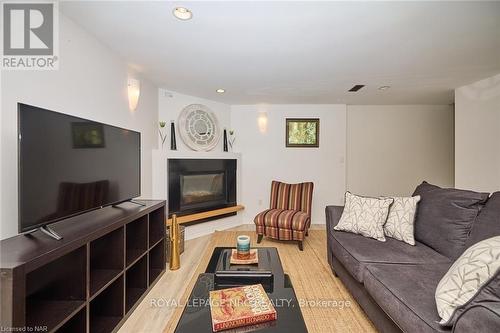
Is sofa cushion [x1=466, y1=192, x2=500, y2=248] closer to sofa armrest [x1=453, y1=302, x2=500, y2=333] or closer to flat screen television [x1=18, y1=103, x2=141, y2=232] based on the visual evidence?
sofa armrest [x1=453, y1=302, x2=500, y2=333]

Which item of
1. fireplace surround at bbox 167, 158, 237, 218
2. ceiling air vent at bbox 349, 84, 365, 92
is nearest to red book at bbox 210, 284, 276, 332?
fireplace surround at bbox 167, 158, 237, 218

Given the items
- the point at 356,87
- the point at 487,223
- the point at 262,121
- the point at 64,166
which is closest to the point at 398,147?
the point at 356,87

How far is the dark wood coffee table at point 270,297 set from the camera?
1155 mm

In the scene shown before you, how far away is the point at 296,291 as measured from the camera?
2.20m

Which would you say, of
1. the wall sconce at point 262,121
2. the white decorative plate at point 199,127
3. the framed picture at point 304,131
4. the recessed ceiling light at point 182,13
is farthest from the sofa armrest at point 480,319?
the wall sconce at point 262,121

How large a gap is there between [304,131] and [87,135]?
12.0ft

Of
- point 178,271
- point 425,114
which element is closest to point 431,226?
point 178,271

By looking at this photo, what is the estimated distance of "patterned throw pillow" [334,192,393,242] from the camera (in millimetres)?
2233

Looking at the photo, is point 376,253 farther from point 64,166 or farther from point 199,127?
point 199,127

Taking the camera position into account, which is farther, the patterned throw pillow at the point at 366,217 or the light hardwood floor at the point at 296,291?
the patterned throw pillow at the point at 366,217

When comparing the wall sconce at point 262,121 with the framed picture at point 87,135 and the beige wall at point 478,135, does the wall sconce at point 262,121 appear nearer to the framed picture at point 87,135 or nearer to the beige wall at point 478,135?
the beige wall at point 478,135

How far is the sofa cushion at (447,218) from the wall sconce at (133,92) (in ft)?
10.3

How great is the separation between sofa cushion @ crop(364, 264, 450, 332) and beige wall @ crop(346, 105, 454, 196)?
133 inches

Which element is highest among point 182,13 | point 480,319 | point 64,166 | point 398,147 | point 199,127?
point 182,13
